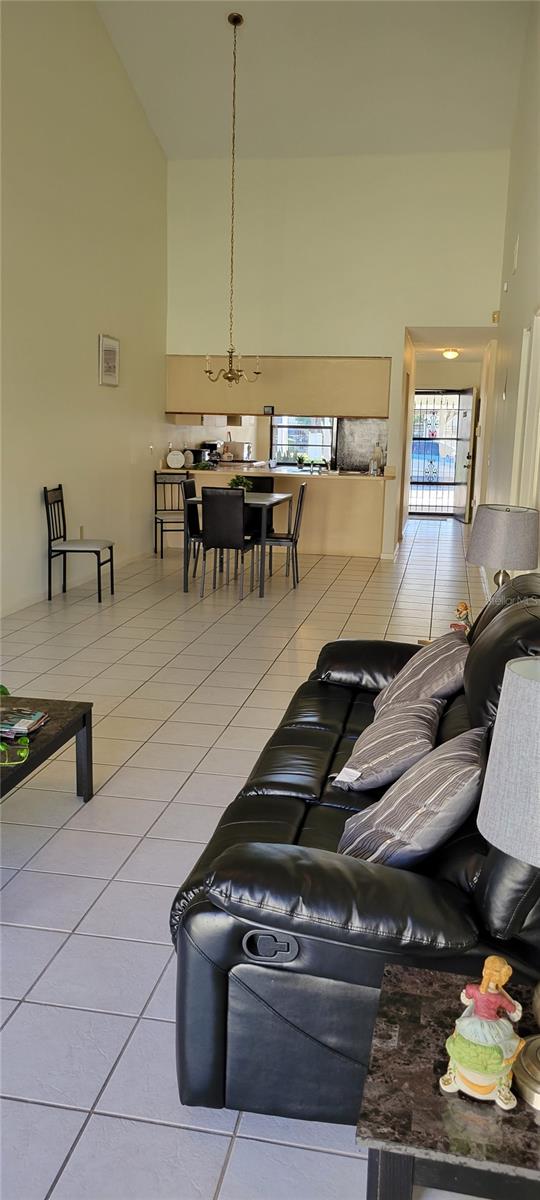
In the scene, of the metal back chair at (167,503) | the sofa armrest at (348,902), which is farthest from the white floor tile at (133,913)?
the metal back chair at (167,503)

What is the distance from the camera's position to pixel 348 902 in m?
1.66

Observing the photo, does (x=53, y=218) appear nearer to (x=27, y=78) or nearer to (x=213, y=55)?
(x=27, y=78)

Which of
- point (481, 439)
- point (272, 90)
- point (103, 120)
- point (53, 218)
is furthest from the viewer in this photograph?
point (481, 439)

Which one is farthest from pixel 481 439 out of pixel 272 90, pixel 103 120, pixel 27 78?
pixel 27 78

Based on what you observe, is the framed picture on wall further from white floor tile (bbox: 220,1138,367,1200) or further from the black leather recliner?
white floor tile (bbox: 220,1138,367,1200)

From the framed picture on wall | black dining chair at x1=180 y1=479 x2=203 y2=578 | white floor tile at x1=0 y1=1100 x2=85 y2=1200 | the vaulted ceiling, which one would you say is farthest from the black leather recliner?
the vaulted ceiling

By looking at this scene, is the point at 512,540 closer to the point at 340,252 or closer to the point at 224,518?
the point at 224,518

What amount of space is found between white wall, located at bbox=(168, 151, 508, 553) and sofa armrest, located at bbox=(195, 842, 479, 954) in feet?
27.4

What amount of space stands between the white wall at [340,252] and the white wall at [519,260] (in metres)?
0.55

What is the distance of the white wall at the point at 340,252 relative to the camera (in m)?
9.13

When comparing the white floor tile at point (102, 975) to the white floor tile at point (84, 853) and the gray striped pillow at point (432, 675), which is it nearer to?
the white floor tile at point (84, 853)

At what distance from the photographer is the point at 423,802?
1900mm

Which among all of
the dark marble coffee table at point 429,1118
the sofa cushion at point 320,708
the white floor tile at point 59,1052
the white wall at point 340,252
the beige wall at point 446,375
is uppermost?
the white wall at point 340,252

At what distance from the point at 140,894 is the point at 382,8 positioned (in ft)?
23.6
